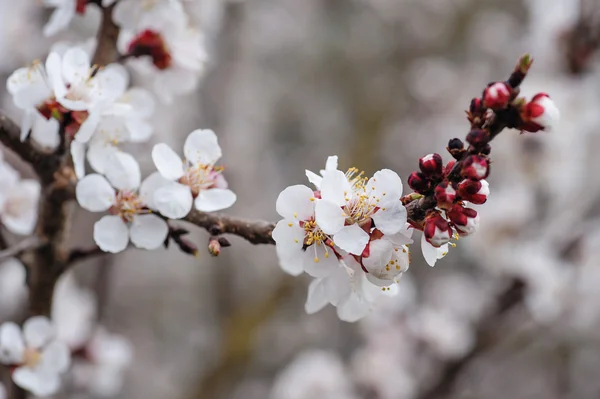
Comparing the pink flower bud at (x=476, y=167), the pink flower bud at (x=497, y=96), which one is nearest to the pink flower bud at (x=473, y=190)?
the pink flower bud at (x=476, y=167)

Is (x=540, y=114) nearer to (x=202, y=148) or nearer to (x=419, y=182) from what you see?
(x=419, y=182)

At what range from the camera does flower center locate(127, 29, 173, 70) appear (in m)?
1.58

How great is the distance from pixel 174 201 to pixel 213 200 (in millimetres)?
84

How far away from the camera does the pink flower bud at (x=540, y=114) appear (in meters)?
1.01

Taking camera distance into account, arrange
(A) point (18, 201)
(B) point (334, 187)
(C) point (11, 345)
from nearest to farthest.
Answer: (B) point (334, 187) → (C) point (11, 345) → (A) point (18, 201)

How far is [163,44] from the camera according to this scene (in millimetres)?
1620

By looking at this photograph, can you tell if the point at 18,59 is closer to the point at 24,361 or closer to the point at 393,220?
the point at 24,361

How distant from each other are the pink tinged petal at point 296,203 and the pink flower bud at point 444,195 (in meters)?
0.23

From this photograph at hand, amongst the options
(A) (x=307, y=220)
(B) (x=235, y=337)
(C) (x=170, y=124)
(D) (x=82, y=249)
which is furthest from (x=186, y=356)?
(A) (x=307, y=220)

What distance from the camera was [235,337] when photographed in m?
3.94

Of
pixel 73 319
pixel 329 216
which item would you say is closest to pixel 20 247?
pixel 329 216

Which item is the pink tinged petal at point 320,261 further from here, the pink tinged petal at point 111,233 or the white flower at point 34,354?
the white flower at point 34,354

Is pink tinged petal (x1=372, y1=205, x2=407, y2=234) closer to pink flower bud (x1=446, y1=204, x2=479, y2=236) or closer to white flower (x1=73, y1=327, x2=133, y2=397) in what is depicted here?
pink flower bud (x1=446, y1=204, x2=479, y2=236)

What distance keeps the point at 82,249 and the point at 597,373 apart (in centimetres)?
450
